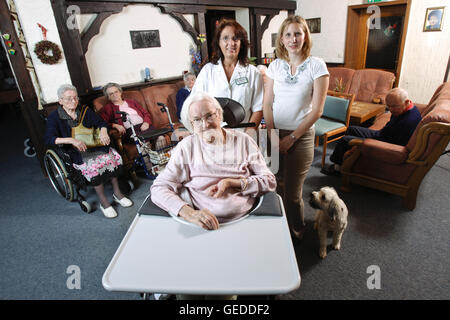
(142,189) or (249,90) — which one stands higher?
(249,90)

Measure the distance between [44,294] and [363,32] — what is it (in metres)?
6.68

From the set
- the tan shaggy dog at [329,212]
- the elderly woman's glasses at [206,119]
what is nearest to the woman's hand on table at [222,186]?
the elderly woman's glasses at [206,119]

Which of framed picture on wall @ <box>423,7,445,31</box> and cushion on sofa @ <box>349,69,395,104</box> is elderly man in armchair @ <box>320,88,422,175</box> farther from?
framed picture on wall @ <box>423,7,445,31</box>

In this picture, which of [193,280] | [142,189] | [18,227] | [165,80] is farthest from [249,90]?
[165,80]

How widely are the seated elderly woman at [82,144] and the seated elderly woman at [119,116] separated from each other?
0.49 metres

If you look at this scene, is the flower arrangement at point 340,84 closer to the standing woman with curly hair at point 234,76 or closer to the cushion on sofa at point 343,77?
the cushion on sofa at point 343,77

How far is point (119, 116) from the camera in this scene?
10.5ft

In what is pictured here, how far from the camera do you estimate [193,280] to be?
2.85 feet

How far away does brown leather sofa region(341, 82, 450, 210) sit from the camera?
2.06 m

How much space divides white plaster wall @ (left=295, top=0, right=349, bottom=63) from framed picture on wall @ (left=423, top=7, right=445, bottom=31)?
1.51 metres

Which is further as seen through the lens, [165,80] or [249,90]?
[165,80]

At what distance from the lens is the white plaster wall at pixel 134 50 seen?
12.4ft

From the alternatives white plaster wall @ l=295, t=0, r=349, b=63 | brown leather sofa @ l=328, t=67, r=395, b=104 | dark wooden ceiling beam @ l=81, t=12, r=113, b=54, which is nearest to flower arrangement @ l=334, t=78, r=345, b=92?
brown leather sofa @ l=328, t=67, r=395, b=104

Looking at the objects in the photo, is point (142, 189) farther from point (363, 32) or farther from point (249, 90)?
point (363, 32)
